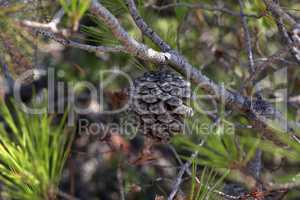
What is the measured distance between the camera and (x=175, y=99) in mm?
1159

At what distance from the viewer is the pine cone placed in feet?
3.76

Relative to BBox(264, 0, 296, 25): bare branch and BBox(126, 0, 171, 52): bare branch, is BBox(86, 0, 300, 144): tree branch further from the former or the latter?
BBox(264, 0, 296, 25): bare branch

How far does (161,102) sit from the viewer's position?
46.4 inches

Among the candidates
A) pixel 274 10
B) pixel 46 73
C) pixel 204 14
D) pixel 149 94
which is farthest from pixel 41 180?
pixel 204 14

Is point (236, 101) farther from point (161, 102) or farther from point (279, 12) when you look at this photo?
point (279, 12)

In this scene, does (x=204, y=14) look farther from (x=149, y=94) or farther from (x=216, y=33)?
(x=149, y=94)

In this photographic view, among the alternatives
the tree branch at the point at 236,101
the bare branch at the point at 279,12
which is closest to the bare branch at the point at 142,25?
the tree branch at the point at 236,101

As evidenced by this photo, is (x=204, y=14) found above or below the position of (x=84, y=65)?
above

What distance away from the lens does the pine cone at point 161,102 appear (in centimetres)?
115

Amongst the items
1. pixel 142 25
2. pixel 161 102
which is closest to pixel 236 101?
pixel 161 102

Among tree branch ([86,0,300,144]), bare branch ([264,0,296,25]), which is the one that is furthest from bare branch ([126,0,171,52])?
bare branch ([264,0,296,25])

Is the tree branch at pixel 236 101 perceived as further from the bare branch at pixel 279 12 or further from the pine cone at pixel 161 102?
the bare branch at pixel 279 12

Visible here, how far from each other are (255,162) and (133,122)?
355 mm

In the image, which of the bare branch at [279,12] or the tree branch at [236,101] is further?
the tree branch at [236,101]
